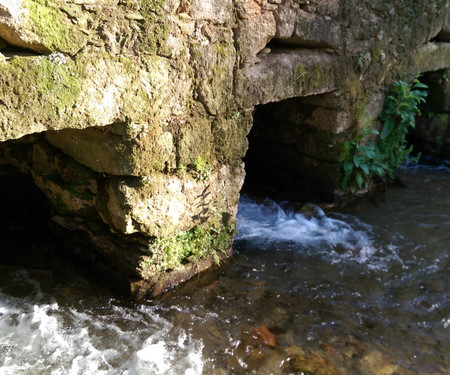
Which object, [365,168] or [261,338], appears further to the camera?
[365,168]

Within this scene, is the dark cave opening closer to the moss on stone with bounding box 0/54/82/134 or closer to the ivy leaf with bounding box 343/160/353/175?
the moss on stone with bounding box 0/54/82/134

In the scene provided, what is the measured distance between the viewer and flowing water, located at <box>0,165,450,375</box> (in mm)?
2770

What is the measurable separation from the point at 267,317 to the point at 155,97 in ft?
5.71

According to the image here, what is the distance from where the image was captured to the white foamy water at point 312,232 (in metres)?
4.11

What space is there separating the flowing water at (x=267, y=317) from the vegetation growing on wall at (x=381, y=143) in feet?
2.77

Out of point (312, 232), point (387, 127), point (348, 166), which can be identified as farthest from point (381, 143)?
point (312, 232)

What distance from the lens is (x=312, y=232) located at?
4547 mm

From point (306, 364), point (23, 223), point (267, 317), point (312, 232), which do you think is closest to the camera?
point (306, 364)

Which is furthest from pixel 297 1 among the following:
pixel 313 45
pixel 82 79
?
pixel 82 79

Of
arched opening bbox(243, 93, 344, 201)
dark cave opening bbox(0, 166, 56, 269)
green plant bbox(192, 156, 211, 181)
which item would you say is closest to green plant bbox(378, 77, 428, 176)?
arched opening bbox(243, 93, 344, 201)

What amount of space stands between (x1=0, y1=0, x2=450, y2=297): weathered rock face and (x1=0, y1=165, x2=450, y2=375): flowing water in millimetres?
318

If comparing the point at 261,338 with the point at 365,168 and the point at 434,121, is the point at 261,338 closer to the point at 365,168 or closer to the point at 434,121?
the point at 365,168

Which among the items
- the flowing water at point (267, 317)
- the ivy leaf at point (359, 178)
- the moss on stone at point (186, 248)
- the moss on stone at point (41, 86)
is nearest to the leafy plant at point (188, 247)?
the moss on stone at point (186, 248)

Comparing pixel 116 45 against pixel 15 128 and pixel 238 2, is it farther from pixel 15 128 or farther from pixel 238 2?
pixel 238 2
